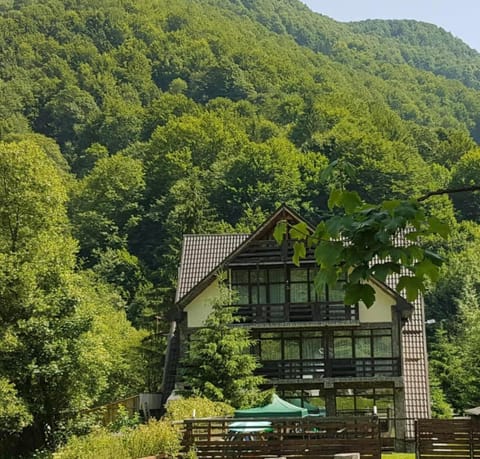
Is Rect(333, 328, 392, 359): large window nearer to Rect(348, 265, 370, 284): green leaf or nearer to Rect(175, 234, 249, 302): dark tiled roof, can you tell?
Rect(175, 234, 249, 302): dark tiled roof

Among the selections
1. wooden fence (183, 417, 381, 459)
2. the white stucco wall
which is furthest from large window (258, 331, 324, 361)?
wooden fence (183, 417, 381, 459)

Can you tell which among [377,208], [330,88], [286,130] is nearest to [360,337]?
[377,208]

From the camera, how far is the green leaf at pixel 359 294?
12.4 ft

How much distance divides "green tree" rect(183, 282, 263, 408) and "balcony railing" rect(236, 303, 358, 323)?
2.32m

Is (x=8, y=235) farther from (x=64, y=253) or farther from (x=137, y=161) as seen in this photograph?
(x=137, y=161)

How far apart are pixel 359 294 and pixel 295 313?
29.5 meters

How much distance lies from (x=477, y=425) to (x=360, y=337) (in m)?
12.2

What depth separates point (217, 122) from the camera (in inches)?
3617

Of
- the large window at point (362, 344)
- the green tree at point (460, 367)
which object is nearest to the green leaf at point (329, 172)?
the large window at point (362, 344)

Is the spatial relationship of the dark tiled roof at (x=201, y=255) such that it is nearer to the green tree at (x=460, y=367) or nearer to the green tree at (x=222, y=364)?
the green tree at (x=222, y=364)

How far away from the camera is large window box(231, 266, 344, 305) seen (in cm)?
3356

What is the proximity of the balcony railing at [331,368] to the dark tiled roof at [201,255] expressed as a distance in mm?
4709

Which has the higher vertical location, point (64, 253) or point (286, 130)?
point (286, 130)

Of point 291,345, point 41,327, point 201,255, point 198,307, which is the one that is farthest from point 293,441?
point 201,255
